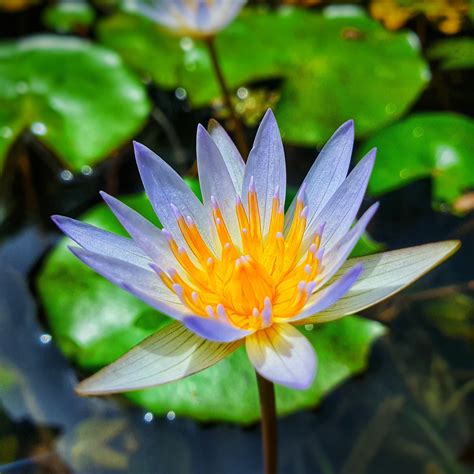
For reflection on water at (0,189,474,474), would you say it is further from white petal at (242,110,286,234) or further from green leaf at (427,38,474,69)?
green leaf at (427,38,474,69)

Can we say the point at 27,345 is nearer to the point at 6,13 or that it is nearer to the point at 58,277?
the point at 58,277

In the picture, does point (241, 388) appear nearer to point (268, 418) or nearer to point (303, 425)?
point (303, 425)

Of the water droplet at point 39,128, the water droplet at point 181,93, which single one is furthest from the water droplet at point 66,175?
the water droplet at point 181,93

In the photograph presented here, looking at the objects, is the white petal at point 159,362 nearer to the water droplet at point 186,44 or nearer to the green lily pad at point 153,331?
the green lily pad at point 153,331

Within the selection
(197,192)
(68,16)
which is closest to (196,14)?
(197,192)

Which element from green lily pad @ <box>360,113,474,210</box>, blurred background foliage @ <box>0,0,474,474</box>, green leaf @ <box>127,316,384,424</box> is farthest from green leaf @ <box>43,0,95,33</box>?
green leaf @ <box>127,316,384,424</box>

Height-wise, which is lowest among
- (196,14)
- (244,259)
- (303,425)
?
(303,425)
